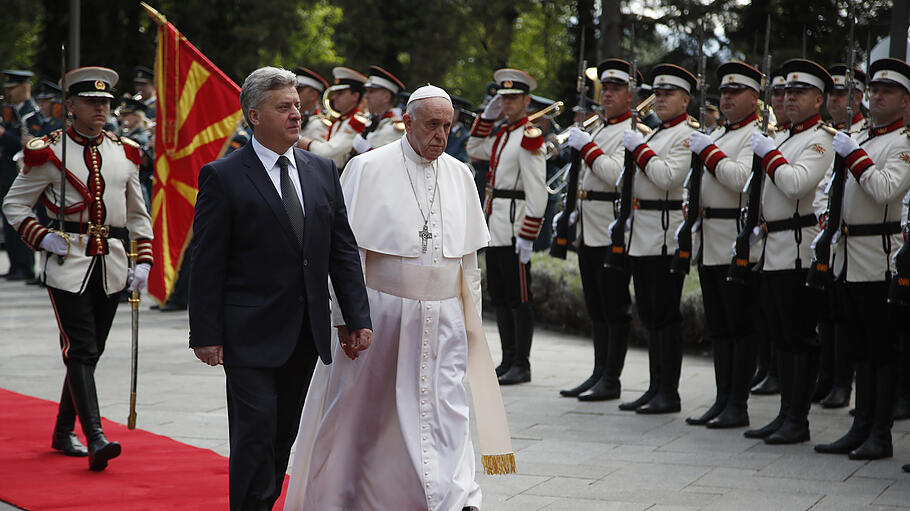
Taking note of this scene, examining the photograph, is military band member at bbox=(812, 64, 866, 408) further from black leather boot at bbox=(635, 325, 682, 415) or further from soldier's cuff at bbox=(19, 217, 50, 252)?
soldier's cuff at bbox=(19, 217, 50, 252)

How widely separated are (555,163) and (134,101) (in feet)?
18.3

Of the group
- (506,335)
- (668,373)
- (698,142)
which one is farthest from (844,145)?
(506,335)

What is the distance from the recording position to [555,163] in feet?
52.2

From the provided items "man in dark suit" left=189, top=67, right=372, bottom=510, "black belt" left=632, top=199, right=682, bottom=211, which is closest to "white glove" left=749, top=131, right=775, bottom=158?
"black belt" left=632, top=199, right=682, bottom=211

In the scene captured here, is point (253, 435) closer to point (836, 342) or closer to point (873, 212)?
point (873, 212)

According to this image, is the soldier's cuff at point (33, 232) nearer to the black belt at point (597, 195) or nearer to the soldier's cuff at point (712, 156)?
the black belt at point (597, 195)

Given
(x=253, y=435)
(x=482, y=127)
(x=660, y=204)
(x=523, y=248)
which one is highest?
(x=482, y=127)

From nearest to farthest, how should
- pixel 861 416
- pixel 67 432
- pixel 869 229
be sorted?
pixel 67 432 → pixel 869 229 → pixel 861 416

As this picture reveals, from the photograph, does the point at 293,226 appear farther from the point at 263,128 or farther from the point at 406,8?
the point at 406,8

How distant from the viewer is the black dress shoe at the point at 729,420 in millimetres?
7785

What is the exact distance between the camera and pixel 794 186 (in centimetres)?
715

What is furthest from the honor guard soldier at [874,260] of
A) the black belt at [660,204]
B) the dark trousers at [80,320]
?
the dark trousers at [80,320]

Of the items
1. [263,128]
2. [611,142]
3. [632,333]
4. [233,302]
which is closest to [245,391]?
[233,302]

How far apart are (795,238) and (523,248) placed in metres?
2.46
